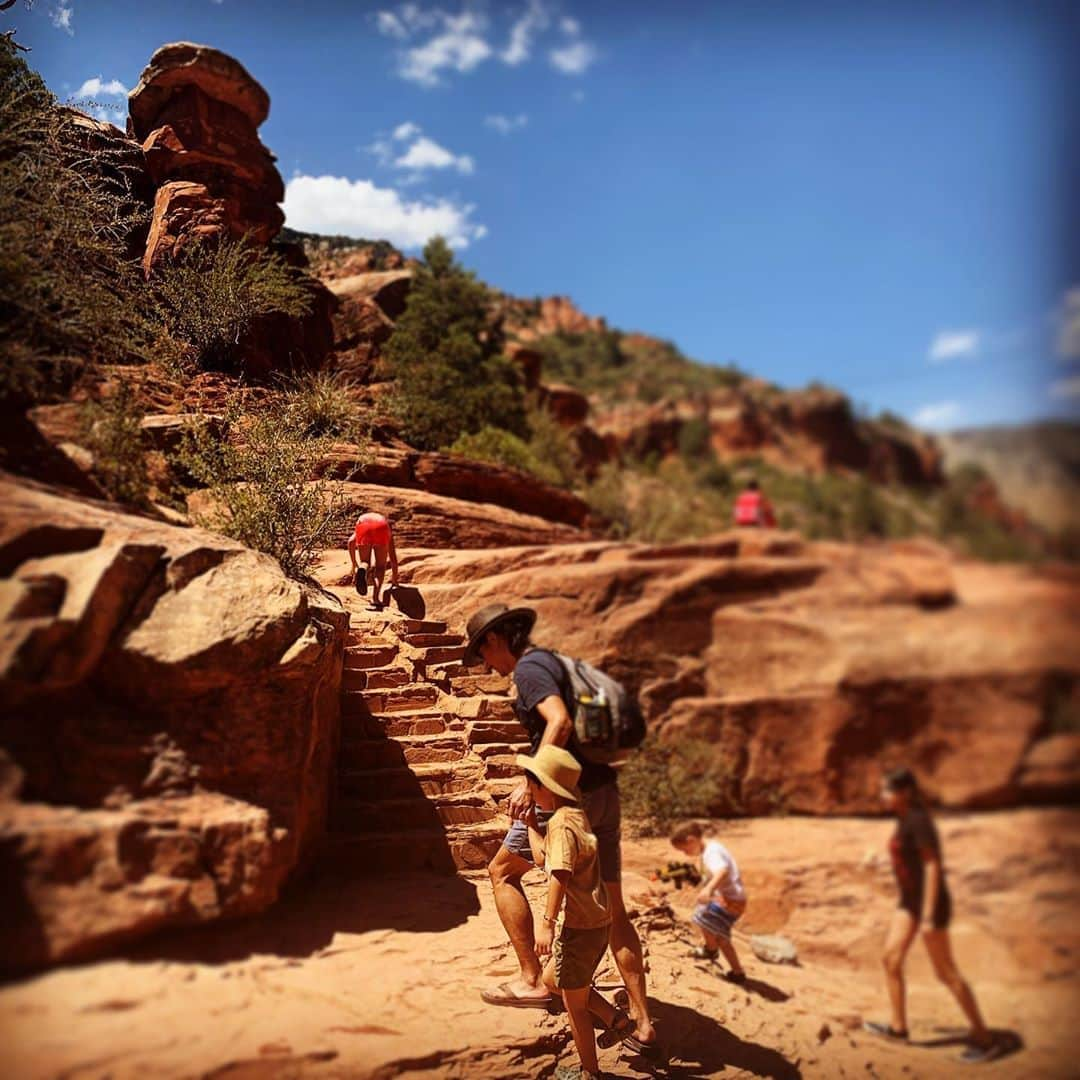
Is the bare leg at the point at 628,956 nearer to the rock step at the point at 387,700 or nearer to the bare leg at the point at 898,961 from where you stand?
the bare leg at the point at 898,961

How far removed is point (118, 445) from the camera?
412 cm

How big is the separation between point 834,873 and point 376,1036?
8.92 feet

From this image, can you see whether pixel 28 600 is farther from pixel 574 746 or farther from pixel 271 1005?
pixel 574 746

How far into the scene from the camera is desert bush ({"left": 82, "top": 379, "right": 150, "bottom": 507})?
13.3 feet

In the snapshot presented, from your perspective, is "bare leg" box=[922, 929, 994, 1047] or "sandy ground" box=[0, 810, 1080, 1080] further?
"bare leg" box=[922, 929, 994, 1047]

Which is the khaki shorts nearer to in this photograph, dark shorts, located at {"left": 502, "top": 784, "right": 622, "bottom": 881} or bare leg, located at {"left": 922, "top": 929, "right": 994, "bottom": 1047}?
dark shorts, located at {"left": 502, "top": 784, "right": 622, "bottom": 881}

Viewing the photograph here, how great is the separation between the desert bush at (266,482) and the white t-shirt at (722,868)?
120 inches

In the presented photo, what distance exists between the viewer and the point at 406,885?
4.23 m

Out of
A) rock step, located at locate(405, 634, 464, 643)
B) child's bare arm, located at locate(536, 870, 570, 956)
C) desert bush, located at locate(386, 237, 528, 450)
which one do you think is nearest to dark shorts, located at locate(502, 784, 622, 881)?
child's bare arm, located at locate(536, 870, 570, 956)

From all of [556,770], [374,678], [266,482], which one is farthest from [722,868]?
[266,482]

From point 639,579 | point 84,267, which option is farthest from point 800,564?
point 84,267

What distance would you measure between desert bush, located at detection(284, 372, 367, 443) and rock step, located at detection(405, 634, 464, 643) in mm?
1421

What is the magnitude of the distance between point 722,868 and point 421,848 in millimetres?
1858

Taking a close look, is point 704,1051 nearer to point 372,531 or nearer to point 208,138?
point 372,531
